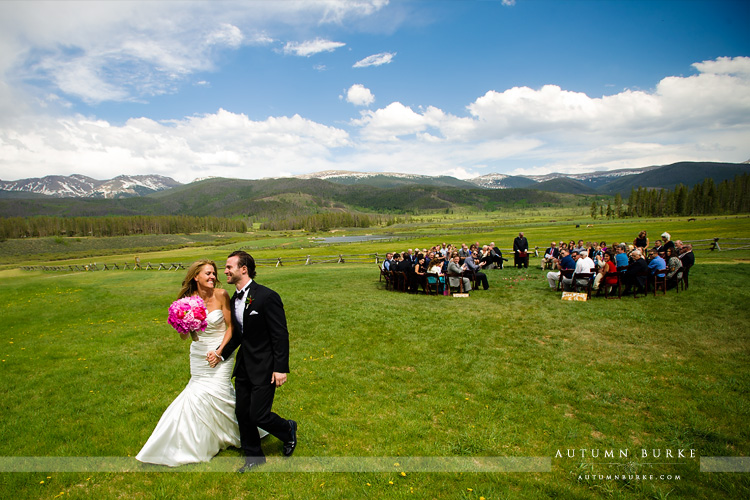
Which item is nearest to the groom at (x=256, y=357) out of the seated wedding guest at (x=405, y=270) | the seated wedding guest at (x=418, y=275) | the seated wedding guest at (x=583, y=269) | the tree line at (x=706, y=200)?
the seated wedding guest at (x=418, y=275)

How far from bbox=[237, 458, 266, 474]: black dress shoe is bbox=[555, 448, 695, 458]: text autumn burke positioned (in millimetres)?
4055

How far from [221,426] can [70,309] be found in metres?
15.2

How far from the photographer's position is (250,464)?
463cm

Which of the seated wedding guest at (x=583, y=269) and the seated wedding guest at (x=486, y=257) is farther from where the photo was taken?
the seated wedding guest at (x=486, y=257)

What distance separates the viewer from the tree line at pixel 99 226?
150375mm

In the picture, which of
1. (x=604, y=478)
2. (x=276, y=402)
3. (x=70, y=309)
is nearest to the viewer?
(x=604, y=478)

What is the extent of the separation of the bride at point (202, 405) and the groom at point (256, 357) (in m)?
0.26

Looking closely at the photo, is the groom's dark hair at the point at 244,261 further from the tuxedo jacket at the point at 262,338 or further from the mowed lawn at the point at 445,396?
the mowed lawn at the point at 445,396

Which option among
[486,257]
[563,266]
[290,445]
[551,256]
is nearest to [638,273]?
[563,266]

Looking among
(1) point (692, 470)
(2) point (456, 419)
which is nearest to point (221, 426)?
(2) point (456, 419)

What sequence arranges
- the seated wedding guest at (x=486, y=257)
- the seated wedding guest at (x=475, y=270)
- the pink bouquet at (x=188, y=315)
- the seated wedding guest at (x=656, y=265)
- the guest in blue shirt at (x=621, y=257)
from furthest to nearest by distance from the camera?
the seated wedding guest at (x=486, y=257) < the seated wedding guest at (x=475, y=270) < the guest in blue shirt at (x=621, y=257) < the seated wedding guest at (x=656, y=265) < the pink bouquet at (x=188, y=315)

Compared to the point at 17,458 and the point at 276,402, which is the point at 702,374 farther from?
the point at 17,458

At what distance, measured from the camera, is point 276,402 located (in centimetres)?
639

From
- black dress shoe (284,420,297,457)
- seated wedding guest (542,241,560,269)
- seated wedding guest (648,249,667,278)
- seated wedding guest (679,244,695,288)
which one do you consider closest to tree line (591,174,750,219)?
seated wedding guest (542,241,560,269)
